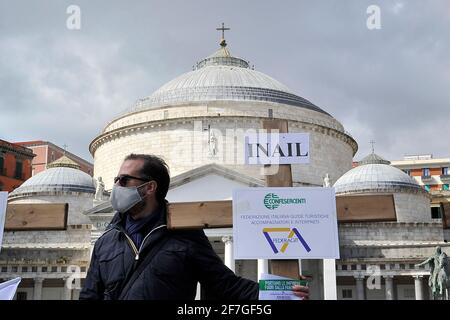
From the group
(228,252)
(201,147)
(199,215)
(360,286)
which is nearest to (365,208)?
(199,215)

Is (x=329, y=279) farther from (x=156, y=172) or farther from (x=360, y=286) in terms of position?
(x=156, y=172)

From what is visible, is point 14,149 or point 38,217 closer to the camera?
point 38,217

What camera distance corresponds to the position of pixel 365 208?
5.52m

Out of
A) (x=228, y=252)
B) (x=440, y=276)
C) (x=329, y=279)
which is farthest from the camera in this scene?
(x=329, y=279)

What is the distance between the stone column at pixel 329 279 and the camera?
1214 inches

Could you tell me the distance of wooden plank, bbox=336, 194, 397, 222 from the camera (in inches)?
216

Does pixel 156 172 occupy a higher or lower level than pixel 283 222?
higher

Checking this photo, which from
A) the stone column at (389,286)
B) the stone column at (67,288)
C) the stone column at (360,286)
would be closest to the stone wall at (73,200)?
the stone column at (67,288)

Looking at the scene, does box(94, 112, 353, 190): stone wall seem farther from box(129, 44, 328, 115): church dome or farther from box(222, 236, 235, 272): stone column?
box(222, 236, 235, 272): stone column

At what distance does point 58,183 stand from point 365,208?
37.3m
